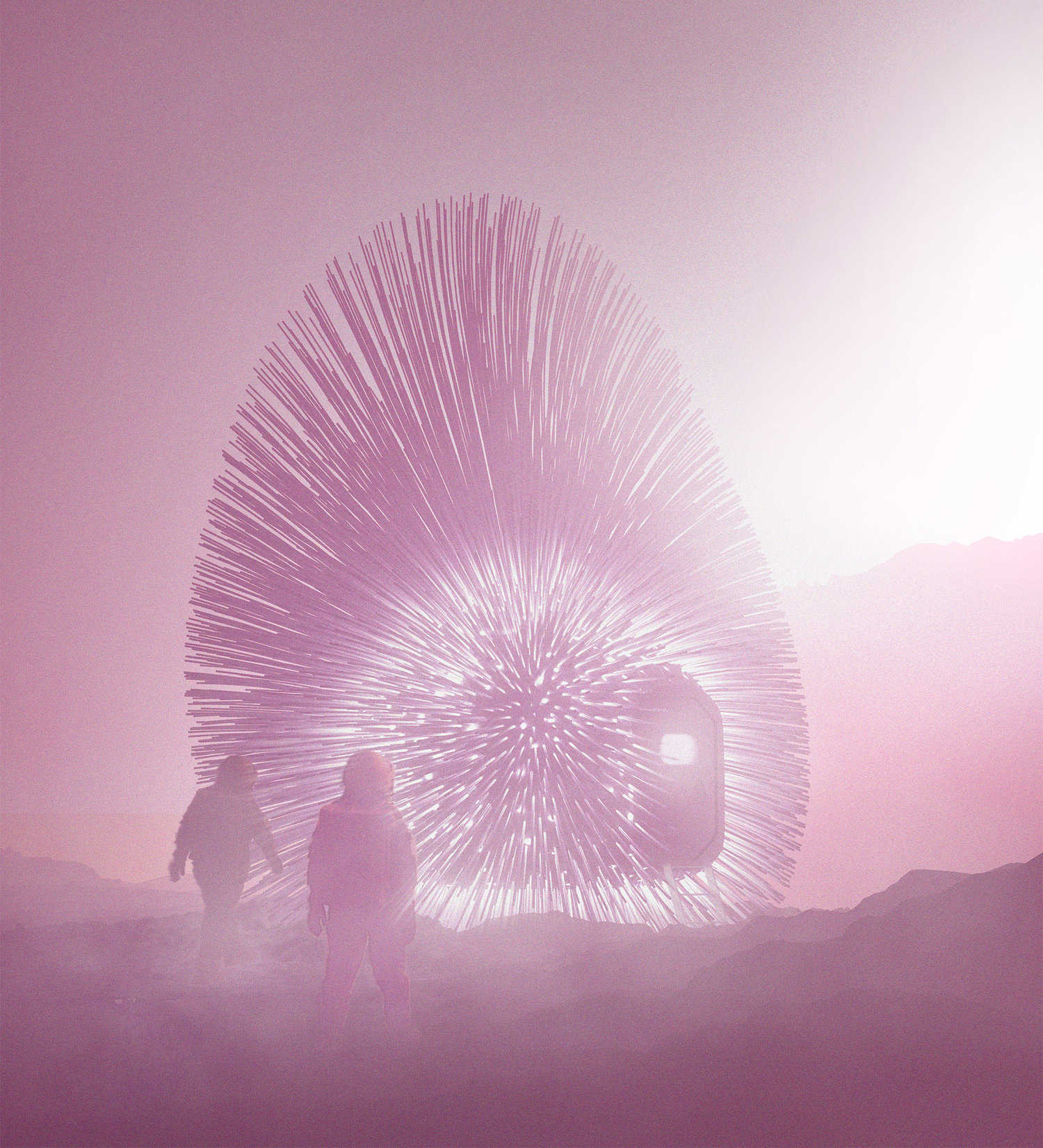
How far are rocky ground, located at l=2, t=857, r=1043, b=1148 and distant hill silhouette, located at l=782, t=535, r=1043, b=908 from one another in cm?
138

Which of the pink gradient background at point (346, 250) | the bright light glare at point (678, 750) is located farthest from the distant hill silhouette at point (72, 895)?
the bright light glare at point (678, 750)

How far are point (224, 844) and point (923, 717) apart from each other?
215 centimetres

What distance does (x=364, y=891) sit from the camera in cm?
133

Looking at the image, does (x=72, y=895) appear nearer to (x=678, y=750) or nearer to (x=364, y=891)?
(x=364, y=891)

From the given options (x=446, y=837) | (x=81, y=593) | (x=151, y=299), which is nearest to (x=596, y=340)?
(x=446, y=837)

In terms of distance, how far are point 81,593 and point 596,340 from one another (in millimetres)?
2444

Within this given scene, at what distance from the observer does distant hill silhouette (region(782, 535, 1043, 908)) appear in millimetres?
2525

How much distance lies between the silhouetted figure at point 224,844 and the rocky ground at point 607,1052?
333 millimetres

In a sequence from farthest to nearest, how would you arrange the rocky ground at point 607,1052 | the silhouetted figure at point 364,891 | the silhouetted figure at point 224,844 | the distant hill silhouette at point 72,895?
the distant hill silhouette at point 72,895 → the silhouetted figure at point 224,844 → the silhouetted figure at point 364,891 → the rocky ground at point 607,1052

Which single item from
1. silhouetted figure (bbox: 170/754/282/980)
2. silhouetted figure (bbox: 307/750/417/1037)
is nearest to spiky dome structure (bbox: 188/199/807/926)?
silhouetted figure (bbox: 170/754/282/980)

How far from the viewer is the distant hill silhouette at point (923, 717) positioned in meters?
2.53

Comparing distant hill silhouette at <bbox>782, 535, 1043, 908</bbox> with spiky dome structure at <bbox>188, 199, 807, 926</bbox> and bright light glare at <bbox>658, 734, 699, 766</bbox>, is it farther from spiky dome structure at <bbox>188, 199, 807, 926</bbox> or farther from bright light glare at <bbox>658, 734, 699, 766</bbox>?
bright light glare at <bbox>658, 734, 699, 766</bbox>

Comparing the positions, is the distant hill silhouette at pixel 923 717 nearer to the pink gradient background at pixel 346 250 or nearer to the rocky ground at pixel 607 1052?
the pink gradient background at pixel 346 250

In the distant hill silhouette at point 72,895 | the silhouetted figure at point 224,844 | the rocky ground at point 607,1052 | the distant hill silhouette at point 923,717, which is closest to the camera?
the rocky ground at point 607,1052
